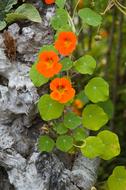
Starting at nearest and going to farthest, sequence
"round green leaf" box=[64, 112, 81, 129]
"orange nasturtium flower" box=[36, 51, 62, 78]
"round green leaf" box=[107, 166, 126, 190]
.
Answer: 1. "orange nasturtium flower" box=[36, 51, 62, 78]
2. "round green leaf" box=[64, 112, 81, 129]
3. "round green leaf" box=[107, 166, 126, 190]

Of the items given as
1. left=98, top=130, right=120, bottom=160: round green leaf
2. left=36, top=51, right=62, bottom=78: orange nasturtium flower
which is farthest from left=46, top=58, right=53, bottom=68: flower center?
left=98, top=130, right=120, bottom=160: round green leaf

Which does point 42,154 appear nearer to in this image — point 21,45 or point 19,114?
point 19,114

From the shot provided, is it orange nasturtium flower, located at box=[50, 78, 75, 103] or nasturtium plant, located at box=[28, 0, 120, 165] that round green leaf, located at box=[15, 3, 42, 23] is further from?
orange nasturtium flower, located at box=[50, 78, 75, 103]

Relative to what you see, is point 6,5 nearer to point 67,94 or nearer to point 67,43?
point 67,43

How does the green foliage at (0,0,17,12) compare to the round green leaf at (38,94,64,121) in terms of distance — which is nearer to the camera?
the round green leaf at (38,94,64,121)

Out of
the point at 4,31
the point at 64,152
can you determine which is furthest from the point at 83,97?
the point at 4,31

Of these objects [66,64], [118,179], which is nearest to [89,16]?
[66,64]
